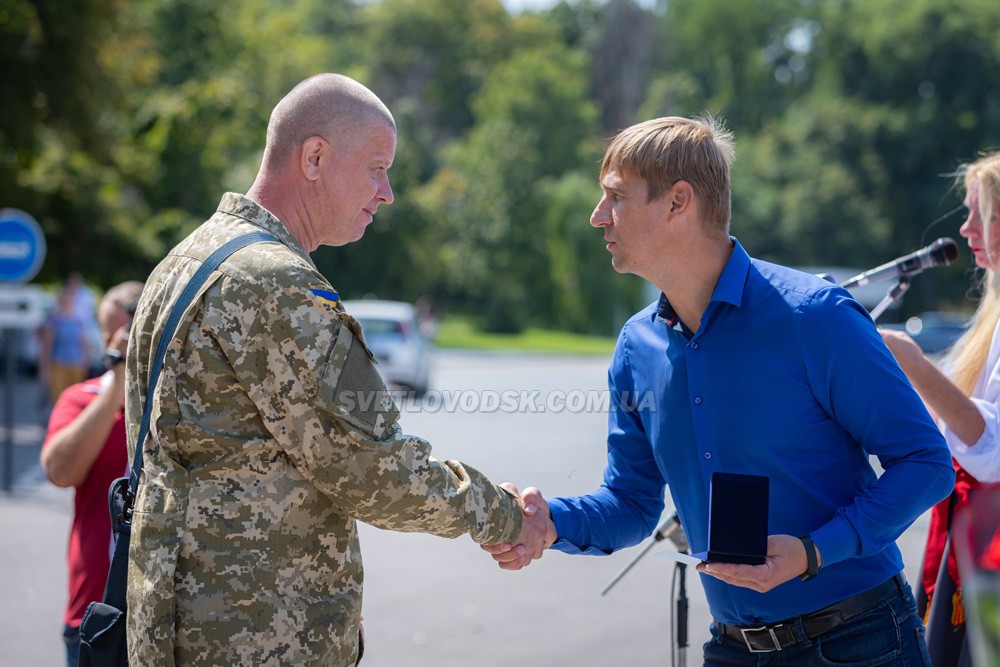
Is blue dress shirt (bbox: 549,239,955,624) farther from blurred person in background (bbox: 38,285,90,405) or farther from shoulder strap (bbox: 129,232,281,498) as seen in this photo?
blurred person in background (bbox: 38,285,90,405)

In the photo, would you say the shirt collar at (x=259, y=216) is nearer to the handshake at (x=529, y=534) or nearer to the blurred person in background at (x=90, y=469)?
the handshake at (x=529, y=534)

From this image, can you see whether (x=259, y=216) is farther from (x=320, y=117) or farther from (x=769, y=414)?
(x=769, y=414)

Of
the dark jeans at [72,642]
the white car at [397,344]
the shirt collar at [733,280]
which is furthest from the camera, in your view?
the white car at [397,344]

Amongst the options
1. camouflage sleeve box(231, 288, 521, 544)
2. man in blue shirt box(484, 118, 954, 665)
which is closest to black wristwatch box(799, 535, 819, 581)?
man in blue shirt box(484, 118, 954, 665)

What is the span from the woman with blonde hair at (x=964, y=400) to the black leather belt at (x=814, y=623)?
30.8 inches

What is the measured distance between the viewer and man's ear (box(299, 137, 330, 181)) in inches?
109

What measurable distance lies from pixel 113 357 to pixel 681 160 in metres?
2.30

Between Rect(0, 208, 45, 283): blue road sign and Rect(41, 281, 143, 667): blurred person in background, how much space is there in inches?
333

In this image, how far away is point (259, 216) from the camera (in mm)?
Result: 2682

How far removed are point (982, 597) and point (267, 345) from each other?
1.64 meters

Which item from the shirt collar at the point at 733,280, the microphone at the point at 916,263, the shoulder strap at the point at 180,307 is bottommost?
the shoulder strap at the point at 180,307

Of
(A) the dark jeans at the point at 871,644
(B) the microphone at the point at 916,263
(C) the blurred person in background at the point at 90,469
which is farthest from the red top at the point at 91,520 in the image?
(B) the microphone at the point at 916,263

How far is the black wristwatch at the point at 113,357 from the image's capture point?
13.4 ft

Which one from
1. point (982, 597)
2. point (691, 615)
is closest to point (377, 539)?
point (691, 615)
